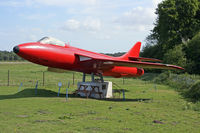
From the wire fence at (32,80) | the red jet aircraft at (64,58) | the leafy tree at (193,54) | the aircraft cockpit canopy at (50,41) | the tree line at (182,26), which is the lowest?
the wire fence at (32,80)

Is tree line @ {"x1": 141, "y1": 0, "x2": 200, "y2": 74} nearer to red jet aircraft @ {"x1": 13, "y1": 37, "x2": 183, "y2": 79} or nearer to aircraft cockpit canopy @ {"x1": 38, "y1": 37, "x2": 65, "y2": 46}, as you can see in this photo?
red jet aircraft @ {"x1": 13, "y1": 37, "x2": 183, "y2": 79}

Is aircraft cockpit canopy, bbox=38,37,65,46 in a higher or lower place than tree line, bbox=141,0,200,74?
lower

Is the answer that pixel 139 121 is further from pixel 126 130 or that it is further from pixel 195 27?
pixel 195 27

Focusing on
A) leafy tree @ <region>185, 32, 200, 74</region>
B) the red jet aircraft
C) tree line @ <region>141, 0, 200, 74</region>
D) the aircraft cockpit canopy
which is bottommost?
the red jet aircraft

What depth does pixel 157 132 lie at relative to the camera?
7.19 m

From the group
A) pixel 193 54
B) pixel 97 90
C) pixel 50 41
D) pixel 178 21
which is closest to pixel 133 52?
pixel 97 90

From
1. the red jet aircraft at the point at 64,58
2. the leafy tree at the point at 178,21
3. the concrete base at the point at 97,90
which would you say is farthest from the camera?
the leafy tree at the point at 178,21

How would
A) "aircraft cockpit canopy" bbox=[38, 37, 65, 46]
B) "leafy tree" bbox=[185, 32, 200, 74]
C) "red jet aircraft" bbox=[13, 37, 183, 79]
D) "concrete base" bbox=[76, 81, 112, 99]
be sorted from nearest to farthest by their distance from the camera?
"red jet aircraft" bbox=[13, 37, 183, 79], "aircraft cockpit canopy" bbox=[38, 37, 65, 46], "concrete base" bbox=[76, 81, 112, 99], "leafy tree" bbox=[185, 32, 200, 74]

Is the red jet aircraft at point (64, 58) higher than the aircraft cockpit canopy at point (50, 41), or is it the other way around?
the aircraft cockpit canopy at point (50, 41)

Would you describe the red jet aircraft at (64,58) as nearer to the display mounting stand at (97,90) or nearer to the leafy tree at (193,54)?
the display mounting stand at (97,90)

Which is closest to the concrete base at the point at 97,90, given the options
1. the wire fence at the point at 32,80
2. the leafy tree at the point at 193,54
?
the wire fence at the point at 32,80

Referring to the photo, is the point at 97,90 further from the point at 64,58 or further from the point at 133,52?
the point at 133,52

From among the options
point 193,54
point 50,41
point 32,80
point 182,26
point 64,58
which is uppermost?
point 182,26

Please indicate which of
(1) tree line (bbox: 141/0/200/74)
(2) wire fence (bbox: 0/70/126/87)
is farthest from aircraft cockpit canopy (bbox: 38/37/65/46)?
(1) tree line (bbox: 141/0/200/74)
